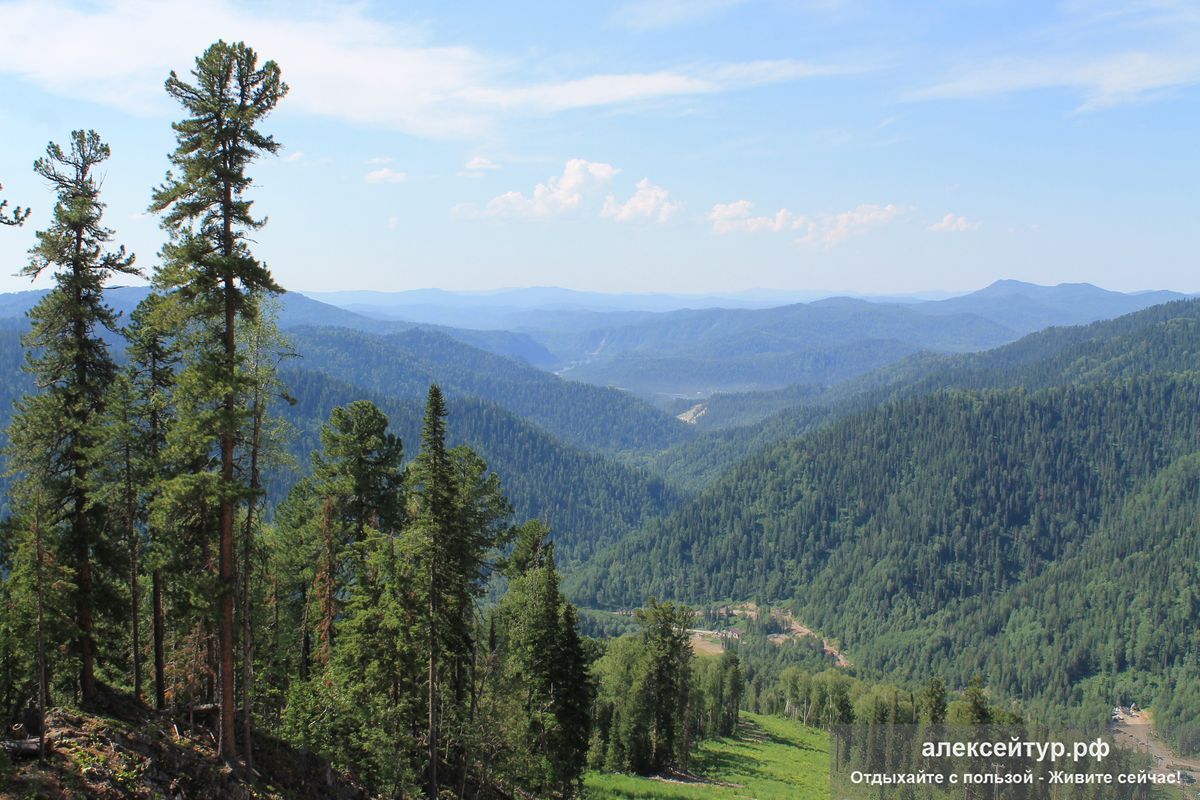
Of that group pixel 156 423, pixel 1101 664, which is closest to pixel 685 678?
pixel 156 423

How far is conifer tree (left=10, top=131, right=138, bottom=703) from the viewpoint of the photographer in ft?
80.7

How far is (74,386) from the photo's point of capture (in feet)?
84.0

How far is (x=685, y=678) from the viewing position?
64562 millimetres

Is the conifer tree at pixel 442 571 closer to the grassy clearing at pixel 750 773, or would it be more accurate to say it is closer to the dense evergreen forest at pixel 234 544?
the dense evergreen forest at pixel 234 544

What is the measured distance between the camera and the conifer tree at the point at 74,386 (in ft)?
80.7

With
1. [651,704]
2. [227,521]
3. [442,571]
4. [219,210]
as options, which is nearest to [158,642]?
[227,521]

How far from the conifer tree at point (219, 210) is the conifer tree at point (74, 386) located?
5.81 m

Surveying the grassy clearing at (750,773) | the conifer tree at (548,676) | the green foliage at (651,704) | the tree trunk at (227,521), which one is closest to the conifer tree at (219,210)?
the tree trunk at (227,521)

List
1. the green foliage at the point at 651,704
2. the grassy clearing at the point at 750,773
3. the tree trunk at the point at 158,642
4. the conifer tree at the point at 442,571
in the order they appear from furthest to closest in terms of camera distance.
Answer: the green foliage at the point at 651,704, the grassy clearing at the point at 750,773, the conifer tree at the point at 442,571, the tree trunk at the point at 158,642

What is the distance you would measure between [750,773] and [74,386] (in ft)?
198

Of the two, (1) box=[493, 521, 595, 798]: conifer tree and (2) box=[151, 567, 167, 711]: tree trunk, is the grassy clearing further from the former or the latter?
(2) box=[151, 567, 167, 711]: tree trunk

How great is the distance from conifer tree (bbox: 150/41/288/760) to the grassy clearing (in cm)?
3235

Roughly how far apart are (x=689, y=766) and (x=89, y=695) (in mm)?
51927

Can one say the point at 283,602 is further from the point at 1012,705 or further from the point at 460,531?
the point at 1012,705
